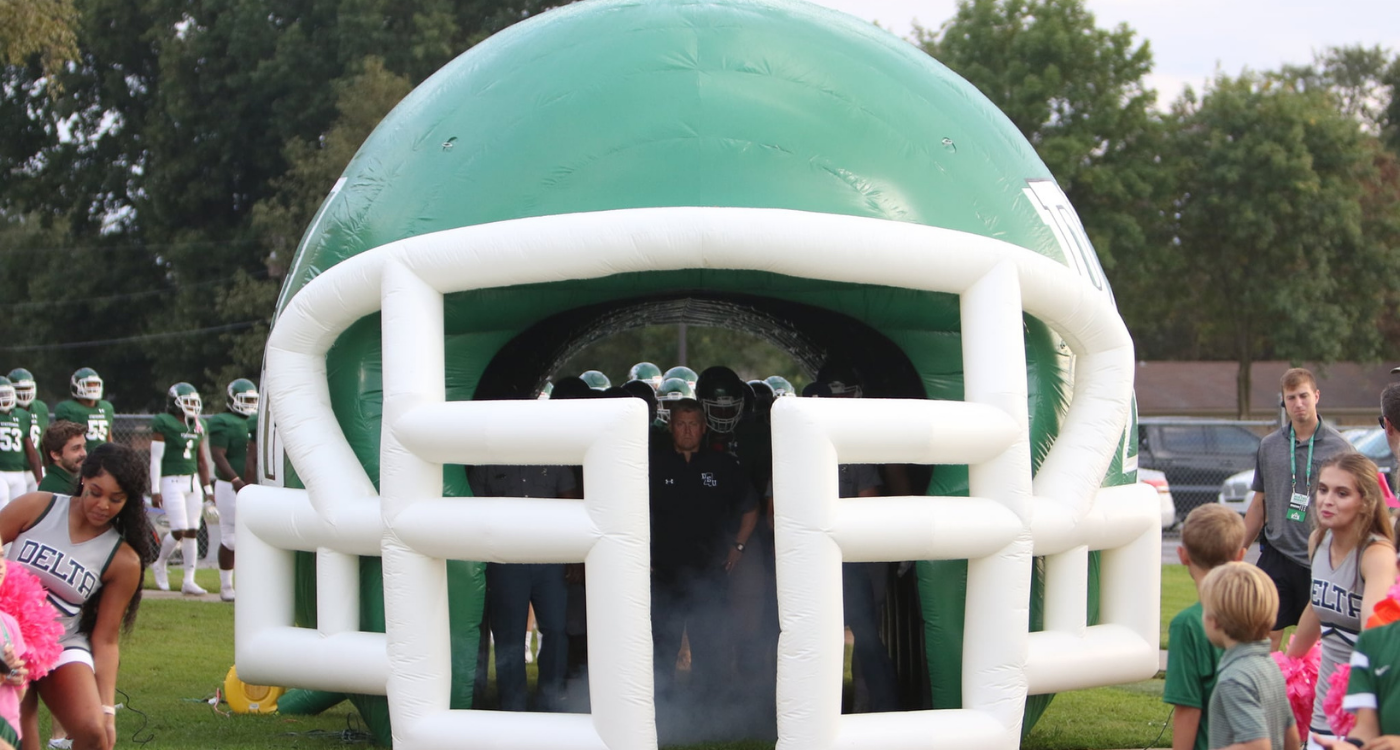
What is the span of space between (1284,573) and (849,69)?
2847mm

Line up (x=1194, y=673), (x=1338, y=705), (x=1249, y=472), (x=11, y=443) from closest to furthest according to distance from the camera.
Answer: (x=1194, y=673) → (x=1338, y=705) → (x=11, y=443) → (x=1249, y=472)

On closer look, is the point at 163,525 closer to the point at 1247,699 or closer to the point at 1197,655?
the point at 1197,655

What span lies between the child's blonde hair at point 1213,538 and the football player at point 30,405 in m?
8.92

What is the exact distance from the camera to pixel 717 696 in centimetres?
637

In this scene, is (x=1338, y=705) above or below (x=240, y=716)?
above

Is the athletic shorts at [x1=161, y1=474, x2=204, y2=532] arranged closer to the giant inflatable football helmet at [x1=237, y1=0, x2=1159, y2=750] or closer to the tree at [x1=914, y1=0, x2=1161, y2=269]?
the giant inflatable football helmet at [x1=237, y1=0, x2=1159, y2=750]

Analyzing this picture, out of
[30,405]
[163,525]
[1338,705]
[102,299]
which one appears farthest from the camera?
[102,299]

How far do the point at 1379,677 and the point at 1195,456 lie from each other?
13.8m

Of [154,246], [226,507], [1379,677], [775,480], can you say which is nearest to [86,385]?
[226,507]

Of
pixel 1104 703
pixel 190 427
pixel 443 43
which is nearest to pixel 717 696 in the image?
pixel 1104 703

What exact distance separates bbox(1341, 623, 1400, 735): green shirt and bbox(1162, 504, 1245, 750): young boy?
0.35 m

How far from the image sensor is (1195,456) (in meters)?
16.6

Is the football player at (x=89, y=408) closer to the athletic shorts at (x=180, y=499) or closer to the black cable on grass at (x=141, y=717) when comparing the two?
the athletic shorts at (x=180, y=499)

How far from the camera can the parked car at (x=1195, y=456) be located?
54.0 feet
